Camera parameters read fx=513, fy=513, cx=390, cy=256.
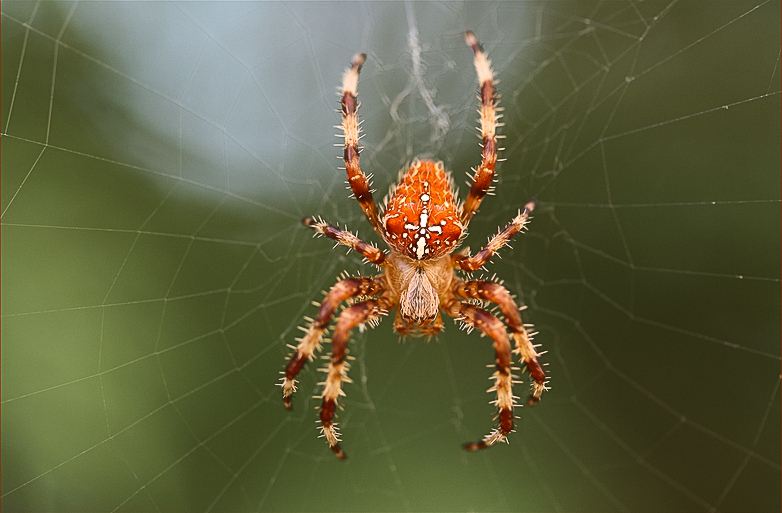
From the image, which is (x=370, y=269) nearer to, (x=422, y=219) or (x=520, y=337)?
(x=422, y=219)

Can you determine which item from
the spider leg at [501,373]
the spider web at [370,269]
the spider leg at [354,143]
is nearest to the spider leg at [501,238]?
the spider leg at [501,373]

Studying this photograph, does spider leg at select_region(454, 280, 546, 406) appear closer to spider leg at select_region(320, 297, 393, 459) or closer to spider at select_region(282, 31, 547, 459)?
spider at select_region(282, 31, 547, 459)

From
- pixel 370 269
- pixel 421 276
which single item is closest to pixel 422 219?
pixel 421 276

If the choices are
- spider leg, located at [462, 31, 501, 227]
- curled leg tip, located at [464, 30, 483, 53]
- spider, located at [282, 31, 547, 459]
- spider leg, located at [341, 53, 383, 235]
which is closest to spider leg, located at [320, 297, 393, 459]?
spider, located at [282, 31, 547, 459]

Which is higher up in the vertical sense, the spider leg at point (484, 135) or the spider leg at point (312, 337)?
the spider leg at point (484, 135)

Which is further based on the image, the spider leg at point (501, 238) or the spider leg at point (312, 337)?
the spider leg at point (501, 238)

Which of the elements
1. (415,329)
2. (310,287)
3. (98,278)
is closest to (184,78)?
(98,278)

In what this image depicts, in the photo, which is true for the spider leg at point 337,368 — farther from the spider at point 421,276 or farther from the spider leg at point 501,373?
the spider leg at point 501,373
